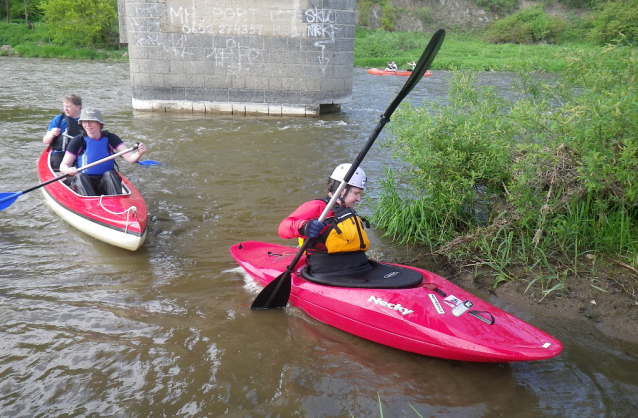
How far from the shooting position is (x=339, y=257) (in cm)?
380

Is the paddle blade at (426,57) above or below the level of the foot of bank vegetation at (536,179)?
above

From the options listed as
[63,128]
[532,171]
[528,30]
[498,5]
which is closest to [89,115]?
[63,128]

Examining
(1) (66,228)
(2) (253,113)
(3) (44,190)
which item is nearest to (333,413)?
(1) (66,228)

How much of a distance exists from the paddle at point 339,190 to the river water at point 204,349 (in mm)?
116

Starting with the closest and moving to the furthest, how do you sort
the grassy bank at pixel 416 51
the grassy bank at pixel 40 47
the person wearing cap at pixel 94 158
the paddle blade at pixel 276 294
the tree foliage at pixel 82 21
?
the paddle blade at pixel 276 294 < the person wearing cap at pixel 94 158 < the grassy bank at pixel 416 51 < the grassy bank at pixel 40 47 < the tree foliage at pixel 82 21

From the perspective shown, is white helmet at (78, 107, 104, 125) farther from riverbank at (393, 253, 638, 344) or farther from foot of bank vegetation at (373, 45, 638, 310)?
riverbank at (393, 253, 638, 344)

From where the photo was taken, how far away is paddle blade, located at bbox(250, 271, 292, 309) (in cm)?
388

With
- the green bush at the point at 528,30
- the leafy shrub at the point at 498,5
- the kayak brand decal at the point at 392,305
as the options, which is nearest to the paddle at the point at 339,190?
the kayak brand decal at the point at 392,305

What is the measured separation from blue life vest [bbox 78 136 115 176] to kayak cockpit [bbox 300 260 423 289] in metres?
2.83

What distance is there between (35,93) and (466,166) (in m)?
13.1

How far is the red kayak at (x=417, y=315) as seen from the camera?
309 cm

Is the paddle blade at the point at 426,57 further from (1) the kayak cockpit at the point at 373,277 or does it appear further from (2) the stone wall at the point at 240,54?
(2) the stone wall at the point at 240,54

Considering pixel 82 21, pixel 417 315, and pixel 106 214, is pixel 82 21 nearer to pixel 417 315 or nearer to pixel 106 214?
pixel 106 214

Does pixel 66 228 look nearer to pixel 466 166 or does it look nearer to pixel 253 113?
pixel 466 166
